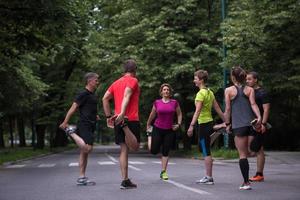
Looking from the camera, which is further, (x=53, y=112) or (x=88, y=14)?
(x=53, y=112)

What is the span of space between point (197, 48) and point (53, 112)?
18.6 metres

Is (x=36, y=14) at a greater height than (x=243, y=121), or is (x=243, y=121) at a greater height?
(x=36, y=14)

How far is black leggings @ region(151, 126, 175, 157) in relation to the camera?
431 inches

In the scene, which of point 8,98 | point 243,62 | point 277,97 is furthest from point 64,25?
point 277,97

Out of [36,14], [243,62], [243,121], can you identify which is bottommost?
[243,121]

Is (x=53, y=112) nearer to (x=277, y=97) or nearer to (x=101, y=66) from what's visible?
(x=101, y=66)

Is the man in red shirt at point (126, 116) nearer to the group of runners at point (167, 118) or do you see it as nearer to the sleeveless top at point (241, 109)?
the group of runners at point (167, 118)

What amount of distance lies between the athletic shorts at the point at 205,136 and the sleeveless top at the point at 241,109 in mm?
927

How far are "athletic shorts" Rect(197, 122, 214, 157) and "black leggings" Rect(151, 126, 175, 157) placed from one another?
2.53ft

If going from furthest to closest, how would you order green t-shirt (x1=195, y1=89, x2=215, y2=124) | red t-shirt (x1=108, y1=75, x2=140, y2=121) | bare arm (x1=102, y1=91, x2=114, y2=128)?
green t-shirt (x1=195, y1=89, x2=215, y2=124), bare arm (x1=102, y1=91, x2=114, y2=128), red t-shirt (x1=108, y1=75, x2=140, y2=121)

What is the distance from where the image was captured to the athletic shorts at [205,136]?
1029 cm

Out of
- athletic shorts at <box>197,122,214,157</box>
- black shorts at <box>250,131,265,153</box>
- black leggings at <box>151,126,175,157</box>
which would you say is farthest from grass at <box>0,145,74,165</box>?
black shorts at <box>250,131,265,153</box>

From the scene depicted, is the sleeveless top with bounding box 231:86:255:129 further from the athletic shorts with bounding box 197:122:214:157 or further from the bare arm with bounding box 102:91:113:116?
the bare arm with bounding box 102:91:113:116

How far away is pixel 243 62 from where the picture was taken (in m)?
23.9
